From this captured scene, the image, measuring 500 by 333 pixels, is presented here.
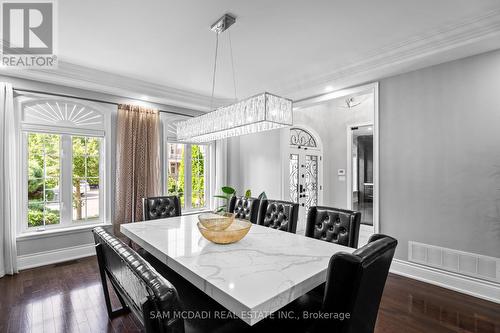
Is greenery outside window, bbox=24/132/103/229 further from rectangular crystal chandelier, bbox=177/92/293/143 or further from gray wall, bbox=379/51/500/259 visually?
gray wall, bbox=379/51/500/259

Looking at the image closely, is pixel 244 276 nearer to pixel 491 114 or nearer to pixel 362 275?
pixel 362 275

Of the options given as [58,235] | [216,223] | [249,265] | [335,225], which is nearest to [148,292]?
[249,265]

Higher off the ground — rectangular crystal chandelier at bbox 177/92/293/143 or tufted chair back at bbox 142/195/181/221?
rectangular crystal chandelier at bbox 177/92/293/143

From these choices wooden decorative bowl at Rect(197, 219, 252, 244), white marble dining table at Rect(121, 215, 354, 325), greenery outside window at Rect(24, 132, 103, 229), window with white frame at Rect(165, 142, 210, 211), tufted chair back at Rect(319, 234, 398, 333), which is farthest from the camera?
window with white frame at Rect(165, 142, 210, 211)

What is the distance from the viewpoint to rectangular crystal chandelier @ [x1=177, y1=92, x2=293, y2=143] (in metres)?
2.05

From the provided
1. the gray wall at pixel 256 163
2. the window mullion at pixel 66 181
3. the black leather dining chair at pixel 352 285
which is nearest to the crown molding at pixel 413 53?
the gray wall at pixel 256 163

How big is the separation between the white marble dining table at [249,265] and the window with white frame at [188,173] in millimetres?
2537

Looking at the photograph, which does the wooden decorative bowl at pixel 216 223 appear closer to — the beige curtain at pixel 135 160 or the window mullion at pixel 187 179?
the beige curtain at pixel 135 160

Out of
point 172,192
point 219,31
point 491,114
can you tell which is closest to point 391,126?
point 491,114

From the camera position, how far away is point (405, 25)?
2484 mm

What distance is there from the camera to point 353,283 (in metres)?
1.04

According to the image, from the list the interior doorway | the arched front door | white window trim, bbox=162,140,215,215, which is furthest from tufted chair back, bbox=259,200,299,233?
the interior doorway

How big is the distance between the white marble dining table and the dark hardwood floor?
0.69m

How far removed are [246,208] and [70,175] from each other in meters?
2.73
